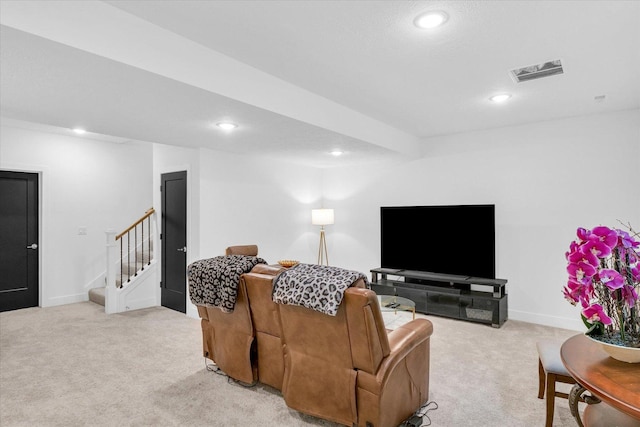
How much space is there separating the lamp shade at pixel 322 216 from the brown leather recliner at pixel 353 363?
378 centimetres

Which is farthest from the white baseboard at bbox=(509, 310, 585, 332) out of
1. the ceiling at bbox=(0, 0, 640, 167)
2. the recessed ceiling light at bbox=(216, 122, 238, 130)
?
the recessed ceiling light at bbox=(216, 122, 238, 130)

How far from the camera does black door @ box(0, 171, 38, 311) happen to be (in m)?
5.31

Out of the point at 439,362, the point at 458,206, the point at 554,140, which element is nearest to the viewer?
the point at 439,362

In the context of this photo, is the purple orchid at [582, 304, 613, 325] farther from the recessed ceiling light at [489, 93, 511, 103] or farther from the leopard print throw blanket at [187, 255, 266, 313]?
the recessed ceiling light at [489, 93, 511, 103]

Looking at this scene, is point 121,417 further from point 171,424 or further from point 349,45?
point 349,45

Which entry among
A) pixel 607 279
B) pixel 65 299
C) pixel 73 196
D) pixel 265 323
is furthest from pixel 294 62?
pixel 65 299

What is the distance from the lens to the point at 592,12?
2195mm

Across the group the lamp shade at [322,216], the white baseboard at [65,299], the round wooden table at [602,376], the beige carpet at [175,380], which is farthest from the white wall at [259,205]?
the round wooden table at [602,376]

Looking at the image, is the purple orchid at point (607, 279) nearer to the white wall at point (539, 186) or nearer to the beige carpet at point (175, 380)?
the beige carpet at point (175, 380)

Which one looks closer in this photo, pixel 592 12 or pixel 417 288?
pixel 592 12

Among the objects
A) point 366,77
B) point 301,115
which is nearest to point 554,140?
point 366,77

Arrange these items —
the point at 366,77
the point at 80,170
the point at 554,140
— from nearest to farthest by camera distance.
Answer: the point at 366,77
the point at 554,140
the point at 80,170

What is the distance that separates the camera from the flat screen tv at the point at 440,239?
4.81m

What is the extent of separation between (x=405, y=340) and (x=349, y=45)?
2.03 meters
